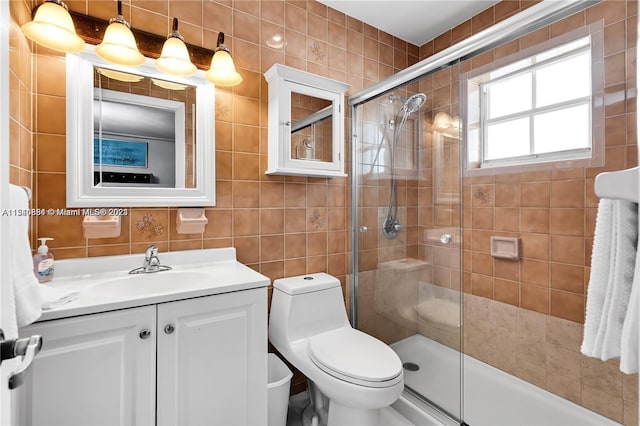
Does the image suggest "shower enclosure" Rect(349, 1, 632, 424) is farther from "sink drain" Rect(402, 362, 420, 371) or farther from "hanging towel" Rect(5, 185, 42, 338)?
"hanging towel" Rect(5, 185, 42, 338)

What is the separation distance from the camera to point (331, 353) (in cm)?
148

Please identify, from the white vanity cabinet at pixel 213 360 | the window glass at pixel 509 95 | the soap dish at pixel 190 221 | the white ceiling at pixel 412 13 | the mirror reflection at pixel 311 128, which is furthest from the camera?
the white ceiling at pixel 412 13

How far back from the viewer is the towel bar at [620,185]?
20.4 inches

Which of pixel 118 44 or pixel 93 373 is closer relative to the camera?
pixel 93 373

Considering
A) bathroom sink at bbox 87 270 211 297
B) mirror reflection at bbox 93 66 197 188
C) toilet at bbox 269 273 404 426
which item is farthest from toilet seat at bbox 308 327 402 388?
mirror reflection at bbox 93 66 197 188

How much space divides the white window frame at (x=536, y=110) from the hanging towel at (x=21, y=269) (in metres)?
1.79

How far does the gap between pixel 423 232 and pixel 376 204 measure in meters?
0.37

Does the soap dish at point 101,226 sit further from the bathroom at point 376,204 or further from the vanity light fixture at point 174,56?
the vanity light fixture at point 174,56

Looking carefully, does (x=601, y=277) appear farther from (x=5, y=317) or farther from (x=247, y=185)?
(x=247, y=185)

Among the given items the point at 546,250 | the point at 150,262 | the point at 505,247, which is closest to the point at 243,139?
the point at 150,262

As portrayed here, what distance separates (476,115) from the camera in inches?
80.0

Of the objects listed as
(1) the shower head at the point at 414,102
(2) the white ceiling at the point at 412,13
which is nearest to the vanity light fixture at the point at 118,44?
(2) the white ceiling at the point at 412,13

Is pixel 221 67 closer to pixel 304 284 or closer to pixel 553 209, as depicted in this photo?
pixel 304 284

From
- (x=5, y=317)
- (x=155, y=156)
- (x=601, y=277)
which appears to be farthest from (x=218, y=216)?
(x=601, y=277)
